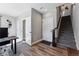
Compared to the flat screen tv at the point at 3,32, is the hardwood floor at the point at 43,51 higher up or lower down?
lower down

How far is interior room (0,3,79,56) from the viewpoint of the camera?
4.38ft

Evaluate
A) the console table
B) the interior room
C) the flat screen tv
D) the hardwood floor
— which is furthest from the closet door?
the flat screen tv

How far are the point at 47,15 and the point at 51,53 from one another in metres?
0.60

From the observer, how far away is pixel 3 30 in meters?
1.33

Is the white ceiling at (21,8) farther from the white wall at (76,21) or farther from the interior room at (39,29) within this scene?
the white wall at (76,21)

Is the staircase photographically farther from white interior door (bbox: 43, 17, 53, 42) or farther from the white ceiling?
the white ceiling

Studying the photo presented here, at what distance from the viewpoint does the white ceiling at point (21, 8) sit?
4.34ft

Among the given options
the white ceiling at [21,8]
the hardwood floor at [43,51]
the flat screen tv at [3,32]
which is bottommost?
the hardwood floor at [43,51]

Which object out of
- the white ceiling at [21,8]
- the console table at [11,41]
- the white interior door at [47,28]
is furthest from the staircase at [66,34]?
the console table at [11,41]

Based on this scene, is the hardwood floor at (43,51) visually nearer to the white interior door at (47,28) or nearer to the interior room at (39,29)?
the interior room at (39,29)

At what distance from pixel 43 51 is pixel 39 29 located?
1.16 feet

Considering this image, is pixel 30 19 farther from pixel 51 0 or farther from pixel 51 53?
pixel 51 53

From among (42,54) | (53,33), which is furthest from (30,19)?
(42,54)

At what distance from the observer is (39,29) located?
142 centimetres
